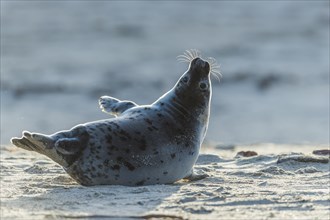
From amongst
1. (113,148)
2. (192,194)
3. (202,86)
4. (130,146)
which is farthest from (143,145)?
(202,86)

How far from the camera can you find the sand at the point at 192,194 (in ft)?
15.3

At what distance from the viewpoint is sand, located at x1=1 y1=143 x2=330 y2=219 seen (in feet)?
15.3

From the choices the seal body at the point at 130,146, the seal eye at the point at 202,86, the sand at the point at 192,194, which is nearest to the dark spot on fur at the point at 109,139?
the seal body at the point at 130,146

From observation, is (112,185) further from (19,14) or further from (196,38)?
(19,14)

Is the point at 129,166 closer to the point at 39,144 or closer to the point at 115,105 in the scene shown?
the point at 39,144

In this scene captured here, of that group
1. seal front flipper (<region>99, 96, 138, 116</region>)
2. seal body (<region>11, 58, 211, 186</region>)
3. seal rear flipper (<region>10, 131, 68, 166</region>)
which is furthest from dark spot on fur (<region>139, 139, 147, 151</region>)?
seal front flipper (<region>99, 96, 138, 116</region>)

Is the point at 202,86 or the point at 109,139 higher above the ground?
the point at 202,86

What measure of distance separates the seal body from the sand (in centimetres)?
12

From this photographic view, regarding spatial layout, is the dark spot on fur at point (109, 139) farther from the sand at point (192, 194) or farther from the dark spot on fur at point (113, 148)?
the sand at point (192, 194)

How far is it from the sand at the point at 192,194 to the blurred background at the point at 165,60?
346 cm

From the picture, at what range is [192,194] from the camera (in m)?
5.32

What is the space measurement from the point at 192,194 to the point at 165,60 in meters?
16.4

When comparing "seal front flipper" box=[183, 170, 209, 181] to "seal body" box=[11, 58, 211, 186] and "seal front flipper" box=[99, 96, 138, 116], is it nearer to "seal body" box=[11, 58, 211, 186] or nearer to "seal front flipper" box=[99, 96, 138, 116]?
"seal body" box=[11, 58, 211, 186]

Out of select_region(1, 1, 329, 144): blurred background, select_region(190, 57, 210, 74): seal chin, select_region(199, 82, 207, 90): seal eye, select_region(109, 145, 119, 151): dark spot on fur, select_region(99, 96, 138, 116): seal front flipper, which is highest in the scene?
select_region(1, 1, 329, 144): blurred background
